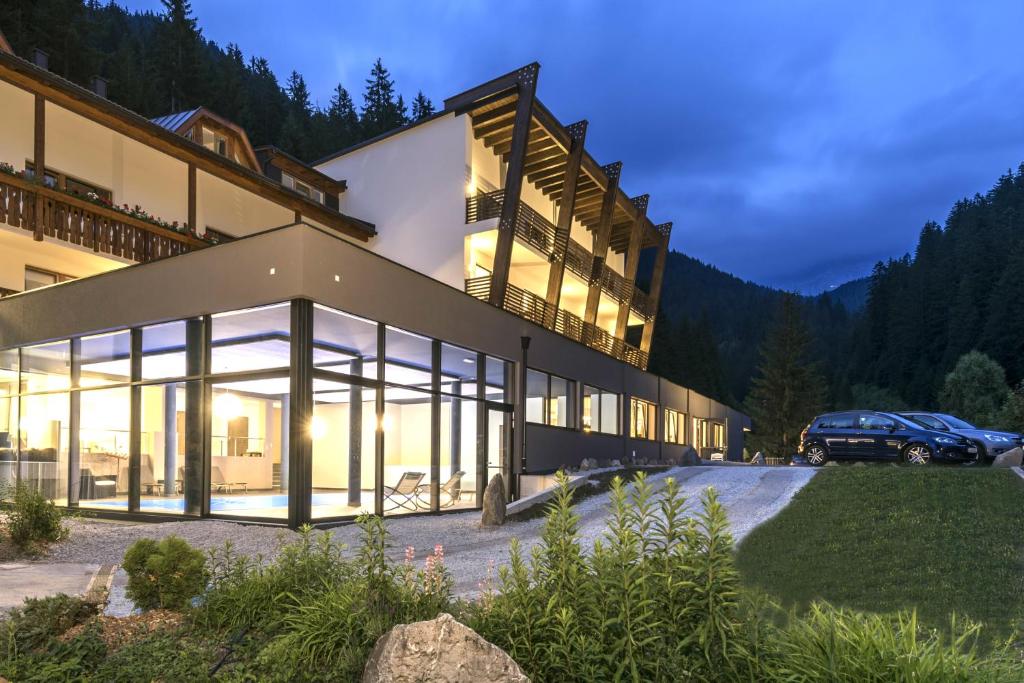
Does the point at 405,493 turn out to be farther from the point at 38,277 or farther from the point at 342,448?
the point at 38,277

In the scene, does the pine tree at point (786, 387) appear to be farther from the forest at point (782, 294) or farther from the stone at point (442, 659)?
the stone at point (442, 659)

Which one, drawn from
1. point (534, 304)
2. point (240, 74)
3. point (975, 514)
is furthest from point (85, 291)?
point (240, 74)

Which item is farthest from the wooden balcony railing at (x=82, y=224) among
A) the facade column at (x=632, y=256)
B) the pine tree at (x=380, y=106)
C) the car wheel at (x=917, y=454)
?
the pine tree at (x=380, y=106)

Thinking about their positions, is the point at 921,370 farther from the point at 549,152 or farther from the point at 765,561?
the point at 765,561

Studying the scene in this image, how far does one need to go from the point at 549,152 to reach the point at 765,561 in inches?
745

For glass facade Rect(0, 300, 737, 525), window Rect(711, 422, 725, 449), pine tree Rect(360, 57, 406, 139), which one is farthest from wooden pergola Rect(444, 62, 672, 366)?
pine tree Rect(360, 57, 406, 139)

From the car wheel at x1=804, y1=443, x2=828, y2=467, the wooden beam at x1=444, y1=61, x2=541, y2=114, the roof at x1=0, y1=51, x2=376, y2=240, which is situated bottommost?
the car wheel at x1=804, y1=443, x2=828, y2=467

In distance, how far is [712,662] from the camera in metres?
3.60

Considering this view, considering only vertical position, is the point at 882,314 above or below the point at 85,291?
above

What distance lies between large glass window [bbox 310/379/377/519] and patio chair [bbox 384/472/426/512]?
0.56 metres

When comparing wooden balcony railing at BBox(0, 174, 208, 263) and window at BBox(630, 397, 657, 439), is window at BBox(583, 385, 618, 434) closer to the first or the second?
window at BBox(630, 397, 657, 439)

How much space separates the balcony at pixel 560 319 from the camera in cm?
2225

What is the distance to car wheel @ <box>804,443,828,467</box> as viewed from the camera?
21125 mm

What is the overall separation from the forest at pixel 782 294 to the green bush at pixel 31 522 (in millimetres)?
22431
